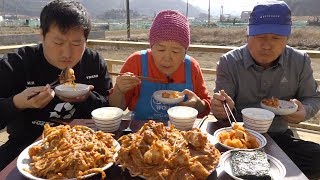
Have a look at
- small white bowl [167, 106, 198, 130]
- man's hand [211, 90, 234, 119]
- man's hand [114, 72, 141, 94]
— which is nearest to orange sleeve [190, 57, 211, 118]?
man's hand [211, 90, 234, 119]

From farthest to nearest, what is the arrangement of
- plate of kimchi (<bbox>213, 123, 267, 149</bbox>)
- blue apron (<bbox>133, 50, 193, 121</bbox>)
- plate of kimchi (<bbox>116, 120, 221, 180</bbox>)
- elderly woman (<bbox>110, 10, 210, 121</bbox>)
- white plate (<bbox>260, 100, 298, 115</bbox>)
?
blue apron (<bbox>133, 50, 193, 121</bbox>)
elderly woman (<bbox>110, 10, 210, 121</bbox>)
white plate (<bbox>260, 100, 298, 115</bbox>)
plate of kimchi (<bbox>213, 123, 267, 149</bbox>)
plate of kimchi (<bbox>116, 120, 221, 180</bbox>)

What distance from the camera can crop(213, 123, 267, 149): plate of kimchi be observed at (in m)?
1.86

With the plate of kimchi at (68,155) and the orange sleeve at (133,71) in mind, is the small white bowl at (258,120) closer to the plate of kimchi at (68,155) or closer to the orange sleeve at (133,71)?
the plate of kimchi at (68,155)

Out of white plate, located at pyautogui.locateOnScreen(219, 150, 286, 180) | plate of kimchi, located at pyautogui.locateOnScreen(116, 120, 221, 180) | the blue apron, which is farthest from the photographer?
the blue apron

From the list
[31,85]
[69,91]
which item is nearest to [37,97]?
[69,91]

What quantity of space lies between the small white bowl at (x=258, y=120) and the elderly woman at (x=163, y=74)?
51cm

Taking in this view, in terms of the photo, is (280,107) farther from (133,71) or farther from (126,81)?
(133,71)

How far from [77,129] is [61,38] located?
86 centimetres

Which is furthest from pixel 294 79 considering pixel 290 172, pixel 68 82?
pixel 68 82

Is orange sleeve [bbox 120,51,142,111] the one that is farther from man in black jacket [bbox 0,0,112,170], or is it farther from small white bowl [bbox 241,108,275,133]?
small white bowl [bbox 241,108,275,133]

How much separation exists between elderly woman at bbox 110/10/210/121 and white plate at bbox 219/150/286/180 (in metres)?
0.86

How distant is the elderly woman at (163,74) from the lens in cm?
261

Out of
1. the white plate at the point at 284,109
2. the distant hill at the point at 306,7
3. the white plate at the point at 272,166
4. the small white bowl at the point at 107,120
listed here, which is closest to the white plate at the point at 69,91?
the small white bowl at the point at 107,120

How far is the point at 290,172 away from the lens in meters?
1.59
